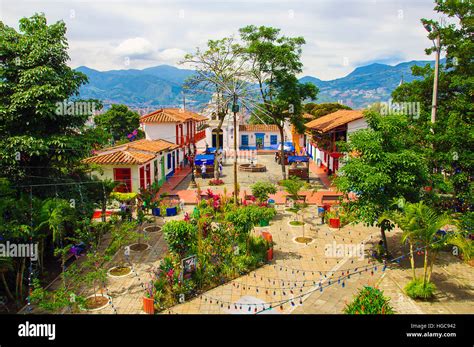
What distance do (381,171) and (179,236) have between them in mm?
8033

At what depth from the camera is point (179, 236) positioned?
13648 millimetres

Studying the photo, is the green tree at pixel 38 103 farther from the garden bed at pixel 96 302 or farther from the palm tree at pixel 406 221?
the palm tree at pixel 406 221

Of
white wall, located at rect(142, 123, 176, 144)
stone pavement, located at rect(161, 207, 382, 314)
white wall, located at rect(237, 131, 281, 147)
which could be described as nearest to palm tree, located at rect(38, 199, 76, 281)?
stone pavement, located at rect(161, 207, 382, 314)

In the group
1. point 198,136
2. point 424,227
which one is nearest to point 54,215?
point 424,227

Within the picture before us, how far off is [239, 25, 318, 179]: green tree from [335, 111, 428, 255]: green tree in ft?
48.6

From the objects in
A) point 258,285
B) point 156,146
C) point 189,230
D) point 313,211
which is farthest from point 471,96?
point 156,146

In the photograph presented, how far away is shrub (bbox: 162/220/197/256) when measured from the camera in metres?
13.6

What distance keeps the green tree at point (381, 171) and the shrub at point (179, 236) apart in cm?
629

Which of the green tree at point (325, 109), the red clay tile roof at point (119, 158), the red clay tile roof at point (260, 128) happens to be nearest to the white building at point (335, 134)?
the red clay tile roof at point (119, 158)

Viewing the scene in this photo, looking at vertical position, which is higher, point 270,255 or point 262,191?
point 262,191

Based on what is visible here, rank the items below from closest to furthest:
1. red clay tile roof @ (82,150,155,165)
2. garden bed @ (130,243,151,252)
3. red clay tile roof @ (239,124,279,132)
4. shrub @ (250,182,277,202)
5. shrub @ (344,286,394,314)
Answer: shrub @ (344,286,394,314) < garden bed @ (130,243,151,252) < shrub @ (250,182,277,202) < red clay tile roof @ (82,150,155,165) < red clay tile roof @ (239,124,279,132)

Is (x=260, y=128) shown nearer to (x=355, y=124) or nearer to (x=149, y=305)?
(x=355, y=124)

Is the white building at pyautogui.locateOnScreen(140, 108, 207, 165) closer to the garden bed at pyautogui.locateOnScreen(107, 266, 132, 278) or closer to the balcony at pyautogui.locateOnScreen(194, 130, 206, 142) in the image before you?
the balcony at pyautogui.locateOnScreen(194, 130, 206, 142)

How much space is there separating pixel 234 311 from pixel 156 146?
2207cm
